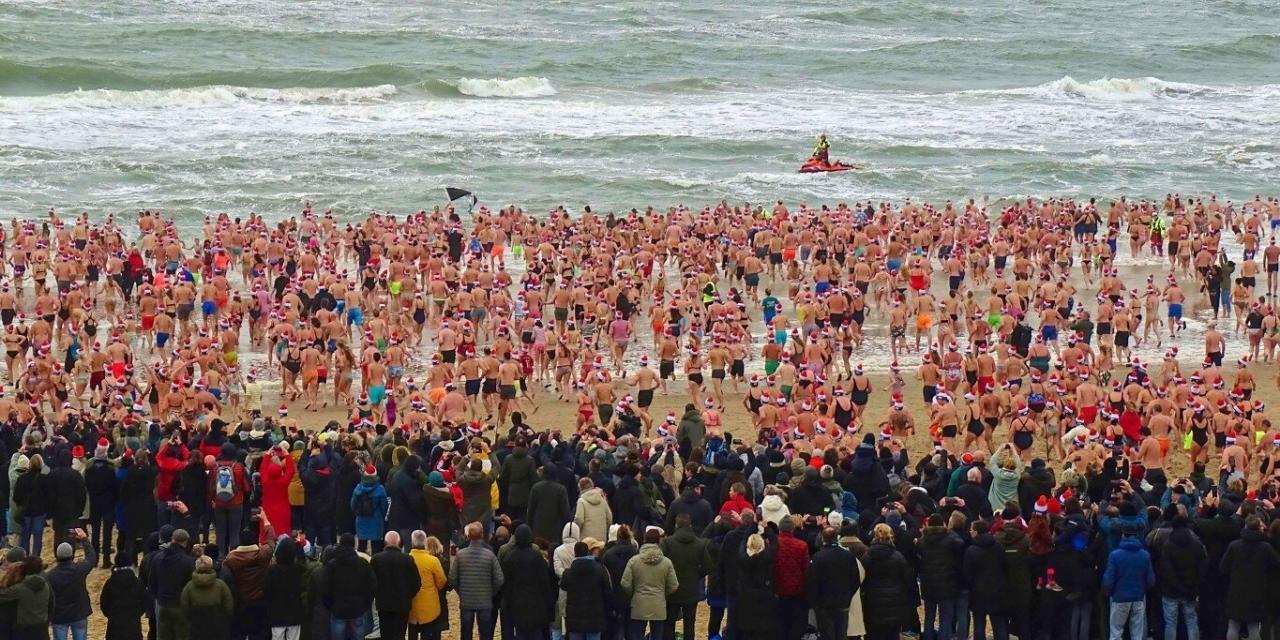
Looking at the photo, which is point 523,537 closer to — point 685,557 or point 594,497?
point 685,557

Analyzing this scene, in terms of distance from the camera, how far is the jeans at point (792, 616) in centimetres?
1138

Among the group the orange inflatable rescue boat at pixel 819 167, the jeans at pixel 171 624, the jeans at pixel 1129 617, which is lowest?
the jeans at pixel 1129 617

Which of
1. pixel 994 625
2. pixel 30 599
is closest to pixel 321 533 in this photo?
pixel 30 599

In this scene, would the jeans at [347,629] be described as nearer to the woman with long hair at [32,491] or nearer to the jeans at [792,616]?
the jeans at [792,616]

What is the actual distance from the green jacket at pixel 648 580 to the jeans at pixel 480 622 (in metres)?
0.98

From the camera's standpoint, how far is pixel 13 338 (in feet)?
71.5

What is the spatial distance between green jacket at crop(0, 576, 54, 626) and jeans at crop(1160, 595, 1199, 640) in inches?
280

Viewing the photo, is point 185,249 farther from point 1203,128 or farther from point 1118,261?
point 1203,128

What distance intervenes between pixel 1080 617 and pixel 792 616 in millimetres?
1975

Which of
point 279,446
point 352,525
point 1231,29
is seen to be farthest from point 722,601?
point 1231,29

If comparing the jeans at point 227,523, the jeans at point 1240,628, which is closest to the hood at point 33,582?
the jeans at point 227,523

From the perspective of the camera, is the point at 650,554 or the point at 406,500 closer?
the point at 650,554

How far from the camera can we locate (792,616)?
37.6ft

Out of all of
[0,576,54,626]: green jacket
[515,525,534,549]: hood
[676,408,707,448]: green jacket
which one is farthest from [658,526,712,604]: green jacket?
[676,408,707,448]: green jacket
